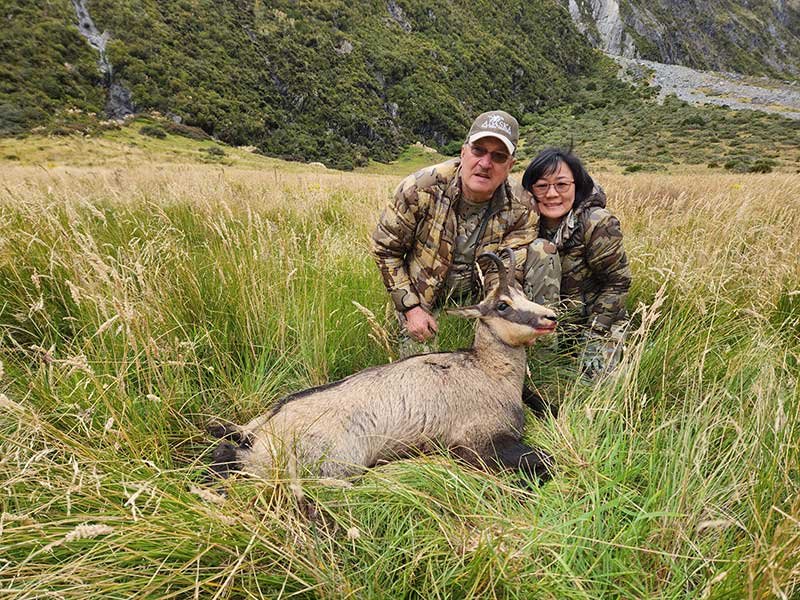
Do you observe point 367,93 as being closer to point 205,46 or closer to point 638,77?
point 205,46

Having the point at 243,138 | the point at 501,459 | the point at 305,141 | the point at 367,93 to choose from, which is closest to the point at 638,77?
the point at 367,93

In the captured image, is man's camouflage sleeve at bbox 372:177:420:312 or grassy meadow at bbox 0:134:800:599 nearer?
grassy meadow at bbox 0:134:800:599

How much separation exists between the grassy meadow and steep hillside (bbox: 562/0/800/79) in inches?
6754

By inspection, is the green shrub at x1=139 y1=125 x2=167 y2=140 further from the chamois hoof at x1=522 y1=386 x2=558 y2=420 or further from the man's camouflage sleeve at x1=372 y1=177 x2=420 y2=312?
the chamois hoof at x1=522 y1=386 x2=558 y2=420

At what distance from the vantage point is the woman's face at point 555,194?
12.2ft

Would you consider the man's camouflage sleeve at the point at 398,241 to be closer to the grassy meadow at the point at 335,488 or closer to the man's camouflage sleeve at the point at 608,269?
the grassy meadow at the point at 335,488

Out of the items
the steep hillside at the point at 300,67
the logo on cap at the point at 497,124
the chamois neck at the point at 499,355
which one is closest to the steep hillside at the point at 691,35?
the steep hillside at the point at 300,67

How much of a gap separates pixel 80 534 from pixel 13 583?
0.62m

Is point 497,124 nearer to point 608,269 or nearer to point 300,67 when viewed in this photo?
point 608,269

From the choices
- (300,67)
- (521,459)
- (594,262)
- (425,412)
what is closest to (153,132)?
(300,67)

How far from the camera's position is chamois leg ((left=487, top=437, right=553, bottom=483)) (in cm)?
228

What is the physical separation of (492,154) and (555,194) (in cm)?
76

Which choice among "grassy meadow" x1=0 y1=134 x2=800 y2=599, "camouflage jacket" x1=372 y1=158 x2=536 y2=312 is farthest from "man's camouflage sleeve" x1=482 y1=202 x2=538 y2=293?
"grassy meadow" x1=0 y1=134 x2=800 y2=599

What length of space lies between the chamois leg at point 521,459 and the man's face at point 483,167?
2.09 m
